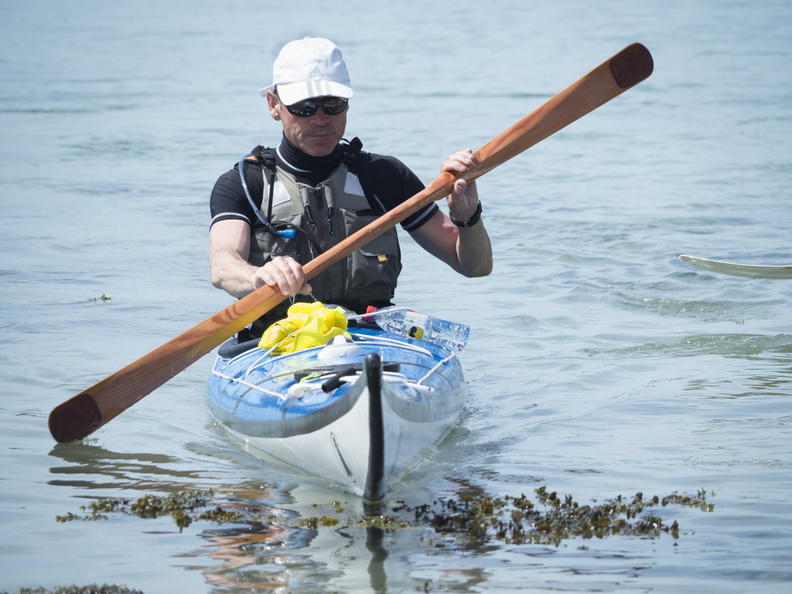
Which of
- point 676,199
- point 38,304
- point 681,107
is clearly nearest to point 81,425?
Answer: point 38,304

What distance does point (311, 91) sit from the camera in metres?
4.78

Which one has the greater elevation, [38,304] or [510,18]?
[510,18]

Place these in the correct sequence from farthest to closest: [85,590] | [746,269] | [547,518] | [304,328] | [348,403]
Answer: [746,269], [304,328], [547,518], [348,403], [85,590]

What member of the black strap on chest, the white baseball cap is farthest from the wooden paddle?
the white baseball cap

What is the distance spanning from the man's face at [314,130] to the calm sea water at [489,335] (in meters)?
1.40

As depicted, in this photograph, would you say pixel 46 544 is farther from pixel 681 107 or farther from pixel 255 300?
pixel 681 107

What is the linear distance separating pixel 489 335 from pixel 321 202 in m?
2.61

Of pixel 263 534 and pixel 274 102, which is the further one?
pixel 274 102

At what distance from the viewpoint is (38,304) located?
791 cm

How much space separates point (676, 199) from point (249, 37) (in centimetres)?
2386

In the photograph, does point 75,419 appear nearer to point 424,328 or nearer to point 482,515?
point 424,328

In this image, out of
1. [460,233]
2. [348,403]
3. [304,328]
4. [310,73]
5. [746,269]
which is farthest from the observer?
[746,269]

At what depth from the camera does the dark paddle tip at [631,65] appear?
4945 millimetres

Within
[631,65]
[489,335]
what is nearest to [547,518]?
[631,65]
